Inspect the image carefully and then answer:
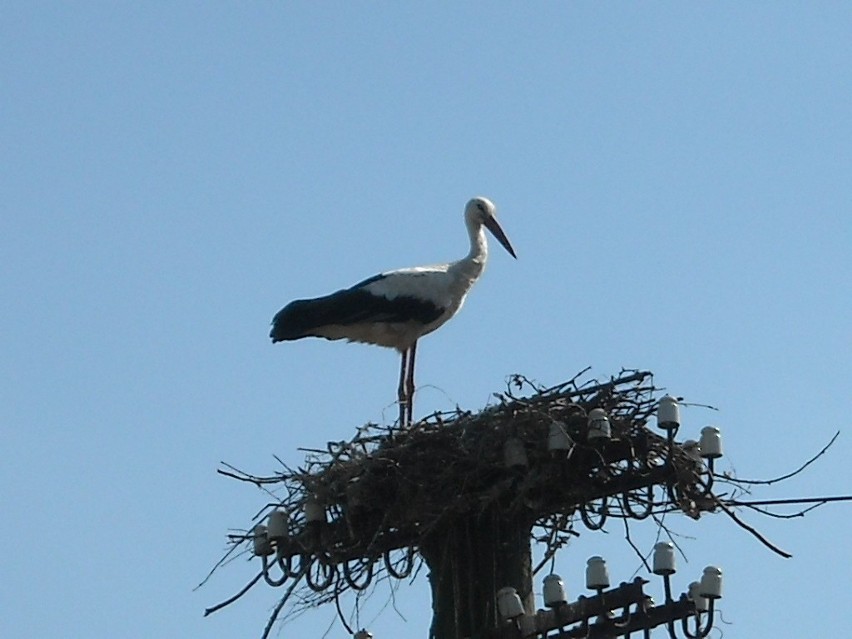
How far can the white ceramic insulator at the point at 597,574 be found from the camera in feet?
30.6

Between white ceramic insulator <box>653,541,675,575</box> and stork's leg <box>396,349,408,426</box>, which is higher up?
stork's leg <box>396,349,408,426</box>

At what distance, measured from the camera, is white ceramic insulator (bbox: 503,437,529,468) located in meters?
9.93

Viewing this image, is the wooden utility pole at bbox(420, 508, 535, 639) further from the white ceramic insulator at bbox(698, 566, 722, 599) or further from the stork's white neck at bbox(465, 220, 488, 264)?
the stork's white neck at bbox(465, 220, 488, 264)

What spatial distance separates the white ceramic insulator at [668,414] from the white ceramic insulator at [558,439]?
436 mm

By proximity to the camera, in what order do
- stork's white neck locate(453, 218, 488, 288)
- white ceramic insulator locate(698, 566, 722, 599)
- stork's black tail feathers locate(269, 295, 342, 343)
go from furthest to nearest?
stork's white neck locate(453, 218, 488, 288) < stork's black tail feathers locate(269, 295, 342, 343) < white ceramic insulator locate(698, 566, 722, 599)

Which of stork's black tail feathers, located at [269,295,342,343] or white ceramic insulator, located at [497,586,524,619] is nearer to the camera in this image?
white ceramic insulator, located at [497,586,524,619]

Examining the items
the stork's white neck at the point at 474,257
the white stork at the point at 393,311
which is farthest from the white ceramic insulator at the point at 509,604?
the stork's white neck at the point at 474,257

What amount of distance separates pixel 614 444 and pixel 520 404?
0.55 meters

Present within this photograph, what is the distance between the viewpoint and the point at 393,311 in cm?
1377

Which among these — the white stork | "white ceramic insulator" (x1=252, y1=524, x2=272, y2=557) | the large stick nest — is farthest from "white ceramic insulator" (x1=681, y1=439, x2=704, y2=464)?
the white stork

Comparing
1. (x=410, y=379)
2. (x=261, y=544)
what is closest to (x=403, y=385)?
(x=410, y=379)

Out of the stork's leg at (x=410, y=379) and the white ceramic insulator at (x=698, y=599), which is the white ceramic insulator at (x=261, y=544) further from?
the stork's leg at (x=410, y=379)

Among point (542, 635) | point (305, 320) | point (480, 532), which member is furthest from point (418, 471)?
point (305, 320)

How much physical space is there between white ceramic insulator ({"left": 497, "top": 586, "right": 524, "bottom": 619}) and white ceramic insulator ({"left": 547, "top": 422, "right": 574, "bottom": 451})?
70 centimetres
